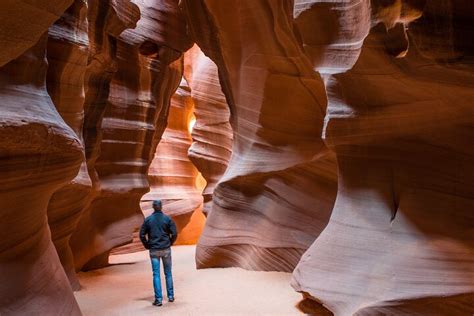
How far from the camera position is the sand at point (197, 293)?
18.5 feet

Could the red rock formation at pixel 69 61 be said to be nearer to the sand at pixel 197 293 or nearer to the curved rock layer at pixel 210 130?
the sand at pixel 197 293

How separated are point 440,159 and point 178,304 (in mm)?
3320

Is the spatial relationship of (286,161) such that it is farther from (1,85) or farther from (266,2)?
(1,85)

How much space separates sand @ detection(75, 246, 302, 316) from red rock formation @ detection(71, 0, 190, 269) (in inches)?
42.1

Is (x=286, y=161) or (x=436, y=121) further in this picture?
(x=286, y=161)

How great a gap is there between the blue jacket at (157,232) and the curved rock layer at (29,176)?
179 centimetres

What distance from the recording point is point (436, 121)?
4055mm

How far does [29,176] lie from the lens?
385 centimetres

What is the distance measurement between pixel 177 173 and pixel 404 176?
38.9 ft

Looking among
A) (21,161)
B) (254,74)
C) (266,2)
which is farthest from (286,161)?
(21,161)

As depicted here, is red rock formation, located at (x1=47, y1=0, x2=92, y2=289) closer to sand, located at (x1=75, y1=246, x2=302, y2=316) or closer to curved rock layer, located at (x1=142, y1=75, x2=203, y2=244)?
sand, located at (x1=75, y1=246, x2=302, y2=316)

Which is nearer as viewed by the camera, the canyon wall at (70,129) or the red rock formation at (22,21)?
the red rock formation at (22,21)

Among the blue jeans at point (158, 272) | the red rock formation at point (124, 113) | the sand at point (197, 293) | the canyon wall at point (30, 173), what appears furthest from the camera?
the red rock formation at point (124, 113)

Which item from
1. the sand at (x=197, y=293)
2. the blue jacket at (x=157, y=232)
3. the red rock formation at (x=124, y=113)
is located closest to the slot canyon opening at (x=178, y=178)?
the red rock formation at (x=124, y=113)
